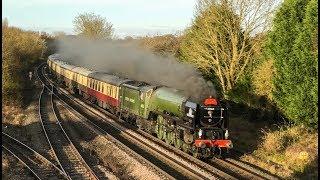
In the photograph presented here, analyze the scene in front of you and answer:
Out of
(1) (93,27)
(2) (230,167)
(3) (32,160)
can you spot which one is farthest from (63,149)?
(1) (93,27)

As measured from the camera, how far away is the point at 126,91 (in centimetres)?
2666

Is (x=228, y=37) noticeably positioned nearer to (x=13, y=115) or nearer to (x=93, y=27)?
(x=13, y=115)

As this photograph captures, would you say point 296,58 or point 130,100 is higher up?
point 296,58

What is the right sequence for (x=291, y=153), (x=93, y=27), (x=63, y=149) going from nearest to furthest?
(x=291, y=153) → (x=63, y=149) → (x=93, y=27)

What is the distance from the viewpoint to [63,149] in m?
21.5

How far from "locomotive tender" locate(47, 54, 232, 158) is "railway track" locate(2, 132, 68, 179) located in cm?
545

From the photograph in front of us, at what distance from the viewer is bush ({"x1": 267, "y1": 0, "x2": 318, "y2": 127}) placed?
20.9 metres

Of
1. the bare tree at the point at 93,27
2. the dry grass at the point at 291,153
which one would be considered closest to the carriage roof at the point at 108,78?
the dry grass at the point at 291,153

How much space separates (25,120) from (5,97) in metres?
6.82

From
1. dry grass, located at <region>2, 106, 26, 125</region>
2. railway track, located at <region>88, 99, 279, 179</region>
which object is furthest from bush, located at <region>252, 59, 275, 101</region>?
dry grass, located at <region>2, 106, 26, 125</region>

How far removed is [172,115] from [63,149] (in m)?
5.70

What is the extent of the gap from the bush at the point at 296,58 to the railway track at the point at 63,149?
34.4 feet

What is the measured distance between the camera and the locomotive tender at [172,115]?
18.3 m

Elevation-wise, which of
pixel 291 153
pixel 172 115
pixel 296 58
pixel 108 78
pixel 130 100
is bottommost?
pixel 291 153
